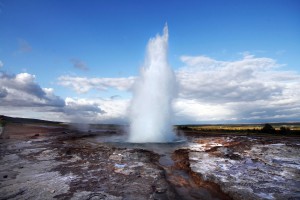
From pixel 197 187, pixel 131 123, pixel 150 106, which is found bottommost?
pixel 197 187

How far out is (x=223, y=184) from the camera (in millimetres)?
9984

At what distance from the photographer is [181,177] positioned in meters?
11.4

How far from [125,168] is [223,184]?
18.4 ft

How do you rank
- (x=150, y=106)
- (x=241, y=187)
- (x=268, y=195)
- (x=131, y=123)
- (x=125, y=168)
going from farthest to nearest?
(x=131, y=123), (x=150, y=106), (x=125, y=168), (x=241, y=187), (x=268, y=195)

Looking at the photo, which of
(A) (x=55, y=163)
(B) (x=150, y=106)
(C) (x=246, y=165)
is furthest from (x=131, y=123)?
(C) (x=246, y=165)

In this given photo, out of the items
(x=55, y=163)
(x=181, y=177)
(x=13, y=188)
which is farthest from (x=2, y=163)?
(x=181, y=177)

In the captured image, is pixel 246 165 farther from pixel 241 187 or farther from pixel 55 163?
pixel 55 163

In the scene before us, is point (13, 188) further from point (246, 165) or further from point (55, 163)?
point (246, 165)

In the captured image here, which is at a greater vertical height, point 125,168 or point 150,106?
point 150,106

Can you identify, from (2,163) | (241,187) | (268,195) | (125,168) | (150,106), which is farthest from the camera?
(150,106)

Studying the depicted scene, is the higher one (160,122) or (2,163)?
(160,122)

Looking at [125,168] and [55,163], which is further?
[55,163]

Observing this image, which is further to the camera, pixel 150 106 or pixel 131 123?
pixel 131 123

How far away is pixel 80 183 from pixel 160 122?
63.0ft
